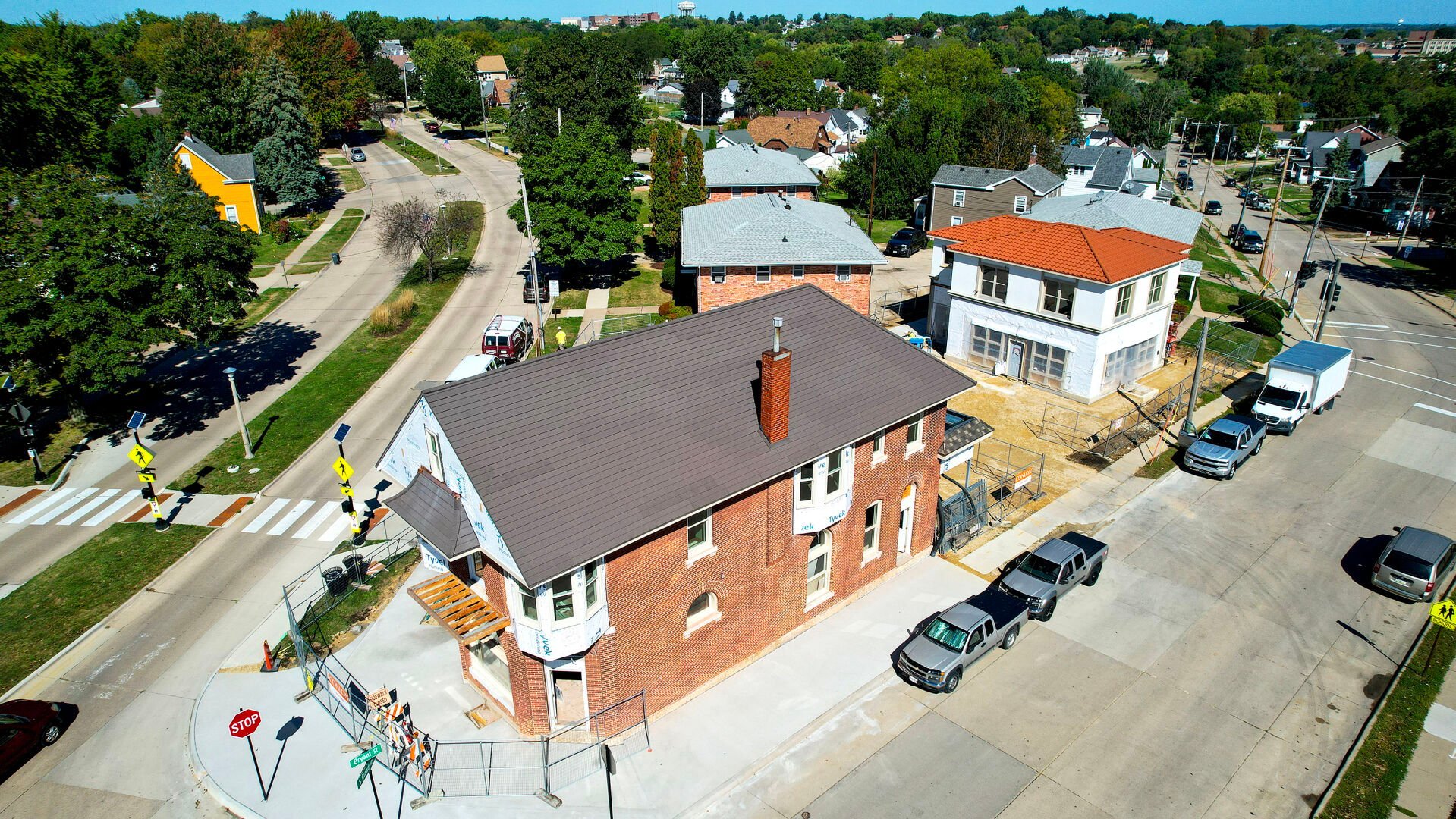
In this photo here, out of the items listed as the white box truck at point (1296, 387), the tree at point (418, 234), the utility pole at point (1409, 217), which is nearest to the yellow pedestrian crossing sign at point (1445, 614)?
the white box truck at point (1296, 387)

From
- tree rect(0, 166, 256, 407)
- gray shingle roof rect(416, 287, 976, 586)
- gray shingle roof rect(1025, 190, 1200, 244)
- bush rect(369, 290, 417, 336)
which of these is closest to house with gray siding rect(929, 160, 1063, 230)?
gray shingle roof rect(1025, 190, 1200, 244)

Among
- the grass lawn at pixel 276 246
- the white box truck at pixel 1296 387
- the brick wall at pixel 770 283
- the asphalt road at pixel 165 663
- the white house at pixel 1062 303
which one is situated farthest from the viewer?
the grass lawn at pixel 276 246

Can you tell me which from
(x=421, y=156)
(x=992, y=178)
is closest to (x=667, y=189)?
→ (x=992, y=178)

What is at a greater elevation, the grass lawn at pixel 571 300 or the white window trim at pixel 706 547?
the white window trim at pixel 706 547

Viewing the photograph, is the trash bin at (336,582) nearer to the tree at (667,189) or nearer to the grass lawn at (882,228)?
the tree at (667,189)

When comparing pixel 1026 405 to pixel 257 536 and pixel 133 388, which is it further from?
pixel 133 388

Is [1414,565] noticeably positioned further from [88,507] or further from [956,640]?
[88,507]

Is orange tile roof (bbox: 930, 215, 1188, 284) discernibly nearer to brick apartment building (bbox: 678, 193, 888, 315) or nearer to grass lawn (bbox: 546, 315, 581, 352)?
brick apartment building (bbox: 678, 193, 888, 315)

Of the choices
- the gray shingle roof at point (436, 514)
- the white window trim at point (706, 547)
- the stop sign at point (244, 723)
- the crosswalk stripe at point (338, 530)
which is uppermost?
the gray shingle roof at point (436, 514)
